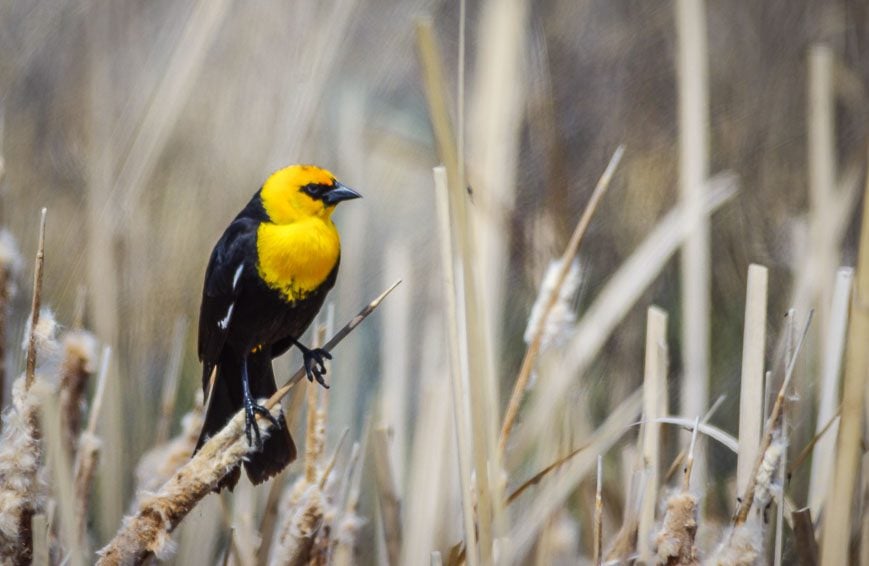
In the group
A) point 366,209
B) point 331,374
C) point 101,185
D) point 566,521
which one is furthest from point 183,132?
point 566,521

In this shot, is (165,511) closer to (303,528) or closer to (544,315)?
(303,528)

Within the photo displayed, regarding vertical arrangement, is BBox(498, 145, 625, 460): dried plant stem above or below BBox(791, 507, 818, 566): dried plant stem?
above

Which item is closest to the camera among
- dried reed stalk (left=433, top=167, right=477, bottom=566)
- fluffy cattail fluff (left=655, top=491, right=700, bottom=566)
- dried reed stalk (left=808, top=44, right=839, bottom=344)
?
fluffy cattail fluff (left=655, top=491, right=700, bottom=566)

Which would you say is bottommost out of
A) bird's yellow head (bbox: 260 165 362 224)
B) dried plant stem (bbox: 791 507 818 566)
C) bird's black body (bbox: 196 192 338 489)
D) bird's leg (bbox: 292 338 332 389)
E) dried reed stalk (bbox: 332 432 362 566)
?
dried reed stalk (bbox: 332 432 362 566)

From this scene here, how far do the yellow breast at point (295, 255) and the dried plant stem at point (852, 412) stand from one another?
0.54 metres

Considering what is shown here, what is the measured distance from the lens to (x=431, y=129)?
1226 millimetres

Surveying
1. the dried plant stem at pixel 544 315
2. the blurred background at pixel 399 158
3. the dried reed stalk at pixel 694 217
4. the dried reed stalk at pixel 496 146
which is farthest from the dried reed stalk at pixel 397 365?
the dried reed stalk at pixel 694 217

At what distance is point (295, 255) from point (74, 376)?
0.29m

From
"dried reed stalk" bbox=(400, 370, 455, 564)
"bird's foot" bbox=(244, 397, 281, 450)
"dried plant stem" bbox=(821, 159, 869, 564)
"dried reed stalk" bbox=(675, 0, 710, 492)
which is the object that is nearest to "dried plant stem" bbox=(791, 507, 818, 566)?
"dried plant stem" bbox=(821, 159, 869, 564)

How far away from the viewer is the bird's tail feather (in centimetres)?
100

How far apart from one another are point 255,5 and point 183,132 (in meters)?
0.20

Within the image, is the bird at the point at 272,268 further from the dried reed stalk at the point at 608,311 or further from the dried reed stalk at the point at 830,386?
the dried reed stalk at the point at 830,386

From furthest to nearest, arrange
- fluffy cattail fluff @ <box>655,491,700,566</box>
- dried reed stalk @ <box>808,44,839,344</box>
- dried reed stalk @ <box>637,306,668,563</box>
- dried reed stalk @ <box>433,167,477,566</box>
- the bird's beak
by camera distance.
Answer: dried reed stalk @ <box>808,44,839,344</box>, the bird's beak, dried reed stalk @ <box>637,306,668,563</box>, dried reed stalk @ <box>433,167,477,566</box>, fluffy cattail fluff @ <box>655,491,700,566</box>

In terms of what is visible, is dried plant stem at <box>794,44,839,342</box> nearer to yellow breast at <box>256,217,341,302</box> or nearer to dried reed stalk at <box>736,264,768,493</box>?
dried reed stalk at <box>736,264,768,493</box>
